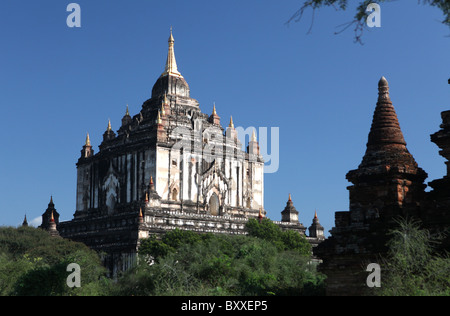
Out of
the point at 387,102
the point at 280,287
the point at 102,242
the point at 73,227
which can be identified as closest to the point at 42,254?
the point at 102,242

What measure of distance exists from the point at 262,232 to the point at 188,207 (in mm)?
8000

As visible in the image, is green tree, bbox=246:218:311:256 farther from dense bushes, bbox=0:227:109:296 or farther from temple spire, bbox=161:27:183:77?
dense bushes, bbox=0:227:109:296

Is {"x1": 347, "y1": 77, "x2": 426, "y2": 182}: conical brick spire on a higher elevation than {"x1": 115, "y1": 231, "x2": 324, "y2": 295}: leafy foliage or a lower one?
higher

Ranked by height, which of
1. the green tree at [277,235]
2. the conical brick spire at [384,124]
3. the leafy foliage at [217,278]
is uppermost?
the conical brick spire at [384,124]

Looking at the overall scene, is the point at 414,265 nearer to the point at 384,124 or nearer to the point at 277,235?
the point at 384,124

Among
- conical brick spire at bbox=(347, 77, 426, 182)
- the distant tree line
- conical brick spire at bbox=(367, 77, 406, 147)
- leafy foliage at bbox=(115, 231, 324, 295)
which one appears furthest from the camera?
leafy foliage at bbox=(115, 231, 324, 295)

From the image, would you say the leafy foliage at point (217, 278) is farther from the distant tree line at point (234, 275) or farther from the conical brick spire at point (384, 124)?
the conical brick spire at point (384, 124)

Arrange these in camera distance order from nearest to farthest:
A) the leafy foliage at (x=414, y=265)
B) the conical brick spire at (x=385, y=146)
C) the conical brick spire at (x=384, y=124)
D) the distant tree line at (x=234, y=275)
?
the leafy foliage at (x=414, y=265)
the distant tree line at (x=234, y=275)
the conical brick spire at (x=385, y=146)
the conical brick spire at (x=384, y=124)

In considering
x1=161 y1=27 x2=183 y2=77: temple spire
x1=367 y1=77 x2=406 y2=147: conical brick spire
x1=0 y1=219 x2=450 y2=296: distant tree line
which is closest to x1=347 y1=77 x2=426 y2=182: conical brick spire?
x1=367 y1=77 x2=406 y2=147: conical brick spire

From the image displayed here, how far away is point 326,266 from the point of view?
24.8m

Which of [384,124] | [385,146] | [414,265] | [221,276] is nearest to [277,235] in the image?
[221,276]

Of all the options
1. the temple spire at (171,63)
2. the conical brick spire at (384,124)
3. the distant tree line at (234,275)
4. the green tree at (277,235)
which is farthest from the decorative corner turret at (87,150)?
the conical brick spire at (384,124)
